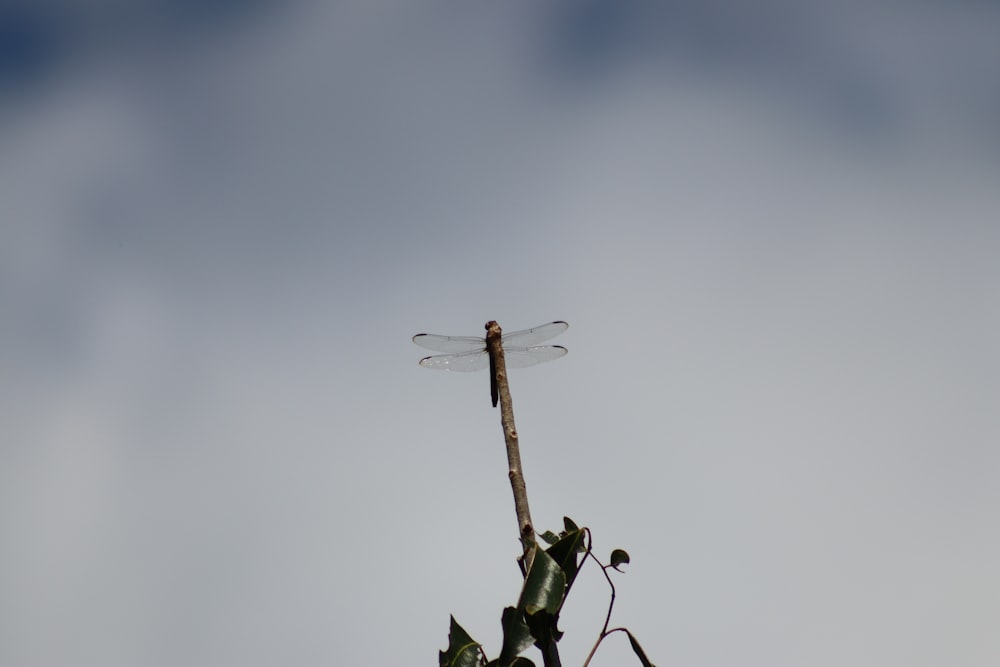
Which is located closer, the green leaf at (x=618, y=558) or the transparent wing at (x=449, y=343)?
the green leaf at (x=618, y=558)

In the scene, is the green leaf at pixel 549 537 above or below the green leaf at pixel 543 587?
above

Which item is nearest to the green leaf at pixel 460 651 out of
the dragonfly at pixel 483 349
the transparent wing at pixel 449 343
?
the dragonfly at pixel 483 349

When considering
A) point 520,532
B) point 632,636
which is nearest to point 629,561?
point 632,636

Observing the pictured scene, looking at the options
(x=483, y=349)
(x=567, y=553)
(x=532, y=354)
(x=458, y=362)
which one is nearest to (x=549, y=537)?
(x=567, y=553)

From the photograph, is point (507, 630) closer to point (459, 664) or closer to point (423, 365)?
point (459, 664)

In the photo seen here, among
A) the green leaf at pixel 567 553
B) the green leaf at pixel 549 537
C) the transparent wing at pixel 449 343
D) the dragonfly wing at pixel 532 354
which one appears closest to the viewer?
the green leaf at pixel 567 553

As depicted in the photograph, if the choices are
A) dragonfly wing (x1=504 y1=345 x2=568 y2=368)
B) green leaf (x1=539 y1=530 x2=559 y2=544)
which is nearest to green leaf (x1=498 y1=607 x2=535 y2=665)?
green leaf (x1=539 y1=530 x2=559 y2=544)

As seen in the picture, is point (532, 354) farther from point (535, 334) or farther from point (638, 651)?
point (638, 651)

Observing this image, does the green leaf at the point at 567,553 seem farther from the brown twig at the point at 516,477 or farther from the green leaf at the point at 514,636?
the green leaf at the point at 514,636

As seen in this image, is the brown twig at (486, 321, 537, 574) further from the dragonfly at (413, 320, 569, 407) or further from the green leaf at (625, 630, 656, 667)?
the dragonfly at (413, 320, 569, 407)
